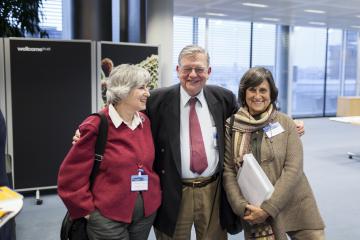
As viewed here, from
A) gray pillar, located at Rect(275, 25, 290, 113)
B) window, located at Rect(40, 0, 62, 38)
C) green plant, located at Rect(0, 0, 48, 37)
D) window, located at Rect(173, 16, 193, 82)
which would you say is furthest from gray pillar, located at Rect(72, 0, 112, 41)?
gray pillar, located at Rect(275, 25, 290, 113)

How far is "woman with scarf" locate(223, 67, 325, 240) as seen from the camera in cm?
182

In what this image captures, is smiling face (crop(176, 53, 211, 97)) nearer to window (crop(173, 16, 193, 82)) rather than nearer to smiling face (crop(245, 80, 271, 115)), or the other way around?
smiling face (crop(245, 80, 271, 115))

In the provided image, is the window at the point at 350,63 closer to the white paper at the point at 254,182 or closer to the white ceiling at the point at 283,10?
the white ceiling at the point at 283,10

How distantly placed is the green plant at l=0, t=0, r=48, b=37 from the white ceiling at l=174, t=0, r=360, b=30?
10.1ft

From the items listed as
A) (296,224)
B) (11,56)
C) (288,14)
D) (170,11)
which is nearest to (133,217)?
(296,224)

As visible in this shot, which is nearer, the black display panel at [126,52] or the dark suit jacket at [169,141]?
the dark suit jacket at [169,141]

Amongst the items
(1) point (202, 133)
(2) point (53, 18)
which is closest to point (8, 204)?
(1) point (202, 133)

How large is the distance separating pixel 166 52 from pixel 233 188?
4.00 metres

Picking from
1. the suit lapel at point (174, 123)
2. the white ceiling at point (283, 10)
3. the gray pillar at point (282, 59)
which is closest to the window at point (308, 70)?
the gray pillar at point (282, 59)

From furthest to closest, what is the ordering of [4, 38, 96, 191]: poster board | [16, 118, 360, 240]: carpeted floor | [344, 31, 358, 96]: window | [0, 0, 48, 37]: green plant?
[344, 31, 358, 96]: window < [0, 0, 48, 37]: green plant < [4, 38, 96, 191]: poster board < [16, 118, 360, 240]: carpeted floor

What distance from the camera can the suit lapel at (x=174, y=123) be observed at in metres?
1.86

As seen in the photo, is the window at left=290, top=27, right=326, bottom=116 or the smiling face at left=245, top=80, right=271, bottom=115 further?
the window at left=290, top=27, right=326, bottom=116

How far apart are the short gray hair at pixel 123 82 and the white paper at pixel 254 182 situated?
62 cm

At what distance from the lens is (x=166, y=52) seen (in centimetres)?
561
